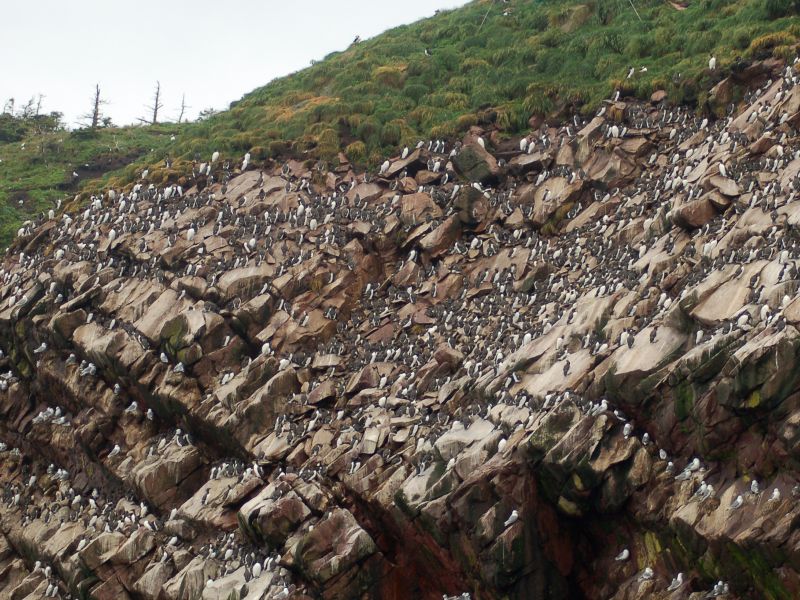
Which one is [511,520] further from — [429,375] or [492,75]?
[492,75]

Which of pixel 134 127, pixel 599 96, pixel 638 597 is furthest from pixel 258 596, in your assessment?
pixel 134 127

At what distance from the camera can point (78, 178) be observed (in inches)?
3063

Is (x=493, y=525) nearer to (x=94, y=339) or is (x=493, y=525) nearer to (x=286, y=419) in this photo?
(x=286, y=419)

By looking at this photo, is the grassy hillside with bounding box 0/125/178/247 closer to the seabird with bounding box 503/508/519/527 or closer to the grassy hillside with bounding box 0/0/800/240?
the grassy hillside with bounding box 0/0/800/240

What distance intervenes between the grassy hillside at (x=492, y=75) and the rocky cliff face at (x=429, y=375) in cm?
294

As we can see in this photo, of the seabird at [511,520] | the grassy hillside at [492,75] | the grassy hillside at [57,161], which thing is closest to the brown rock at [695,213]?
the seabird at [511,520]

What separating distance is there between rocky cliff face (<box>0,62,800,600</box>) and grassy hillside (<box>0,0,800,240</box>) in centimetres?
294

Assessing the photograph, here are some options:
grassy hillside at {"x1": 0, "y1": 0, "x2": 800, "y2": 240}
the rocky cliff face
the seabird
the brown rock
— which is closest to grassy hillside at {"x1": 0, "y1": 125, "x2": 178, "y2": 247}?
grassy hillside at {"x1": 0, "y1": 0, "x2": 800, "y2": 240}

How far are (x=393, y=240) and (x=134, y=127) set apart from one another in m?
58.9

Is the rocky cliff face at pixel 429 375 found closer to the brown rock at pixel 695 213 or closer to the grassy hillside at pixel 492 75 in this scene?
the brown rock at pixel 695 213

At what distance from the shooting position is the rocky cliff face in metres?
26.0

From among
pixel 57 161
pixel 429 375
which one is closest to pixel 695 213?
pixel 429 375

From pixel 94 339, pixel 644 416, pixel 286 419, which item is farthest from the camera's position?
pixel 94 339

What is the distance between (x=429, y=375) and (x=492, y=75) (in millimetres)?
27604
